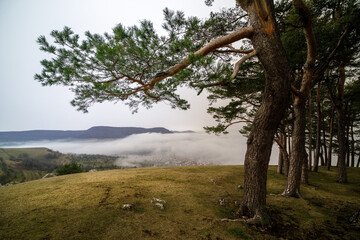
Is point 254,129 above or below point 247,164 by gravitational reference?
above

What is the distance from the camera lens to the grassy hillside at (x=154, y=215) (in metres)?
2.41

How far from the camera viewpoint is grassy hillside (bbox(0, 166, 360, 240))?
2.41 m

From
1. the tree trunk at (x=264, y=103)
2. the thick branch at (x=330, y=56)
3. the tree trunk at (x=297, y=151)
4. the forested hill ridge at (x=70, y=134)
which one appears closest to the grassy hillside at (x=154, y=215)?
the tree trunk at (x=297, y=151)

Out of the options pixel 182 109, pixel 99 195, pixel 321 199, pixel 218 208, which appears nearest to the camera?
pixel 218 208

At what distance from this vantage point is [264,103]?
2699 mm

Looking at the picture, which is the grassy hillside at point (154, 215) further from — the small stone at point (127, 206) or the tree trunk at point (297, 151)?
the tree trunk at point (297, 151)

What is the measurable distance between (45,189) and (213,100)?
766 cm

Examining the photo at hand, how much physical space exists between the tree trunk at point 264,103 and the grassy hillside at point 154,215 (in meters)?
0.53

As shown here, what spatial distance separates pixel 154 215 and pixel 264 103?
3.41 meters

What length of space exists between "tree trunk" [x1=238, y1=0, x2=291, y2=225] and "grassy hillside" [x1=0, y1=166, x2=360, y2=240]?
0.53 metres

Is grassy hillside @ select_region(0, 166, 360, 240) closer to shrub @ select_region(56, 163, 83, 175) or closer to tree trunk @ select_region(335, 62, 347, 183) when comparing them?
tree trunk @ select_region(335, 62, 347, 183)

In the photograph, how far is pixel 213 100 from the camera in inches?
284

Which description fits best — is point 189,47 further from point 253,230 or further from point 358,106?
point 358,106

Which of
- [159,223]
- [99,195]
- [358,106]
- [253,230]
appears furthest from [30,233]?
[358,106]
